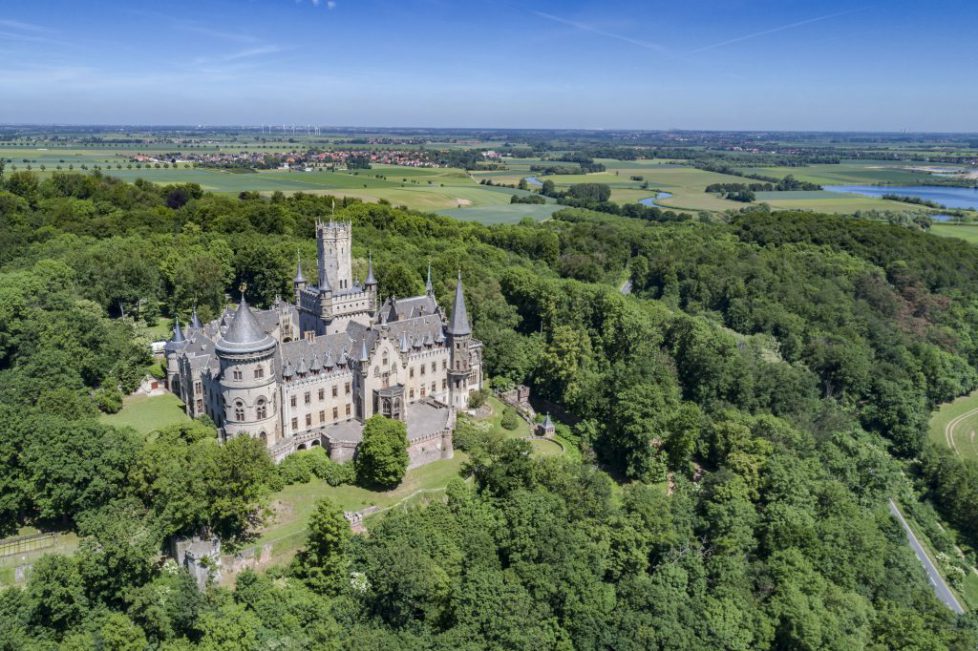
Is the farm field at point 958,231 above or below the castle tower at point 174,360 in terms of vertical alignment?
above

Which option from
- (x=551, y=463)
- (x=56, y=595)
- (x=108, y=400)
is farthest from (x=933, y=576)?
(x=108, y=400)

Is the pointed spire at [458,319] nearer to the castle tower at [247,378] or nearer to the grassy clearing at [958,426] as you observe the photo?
the castle tower at [247,378]

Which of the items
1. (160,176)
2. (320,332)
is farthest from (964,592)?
(160,176)

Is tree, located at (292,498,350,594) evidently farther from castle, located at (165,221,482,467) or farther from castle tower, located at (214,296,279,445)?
castle tower, located at (214,296,279,445)

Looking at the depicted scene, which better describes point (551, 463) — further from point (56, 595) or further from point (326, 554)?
Answer: point (56, 595)

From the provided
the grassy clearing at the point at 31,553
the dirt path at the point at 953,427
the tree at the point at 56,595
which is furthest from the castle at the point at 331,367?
the dirt path at the point at 953,427

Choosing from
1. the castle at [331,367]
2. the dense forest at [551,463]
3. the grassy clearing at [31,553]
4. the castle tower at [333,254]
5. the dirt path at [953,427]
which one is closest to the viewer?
the grassy clearing at [31,553]
